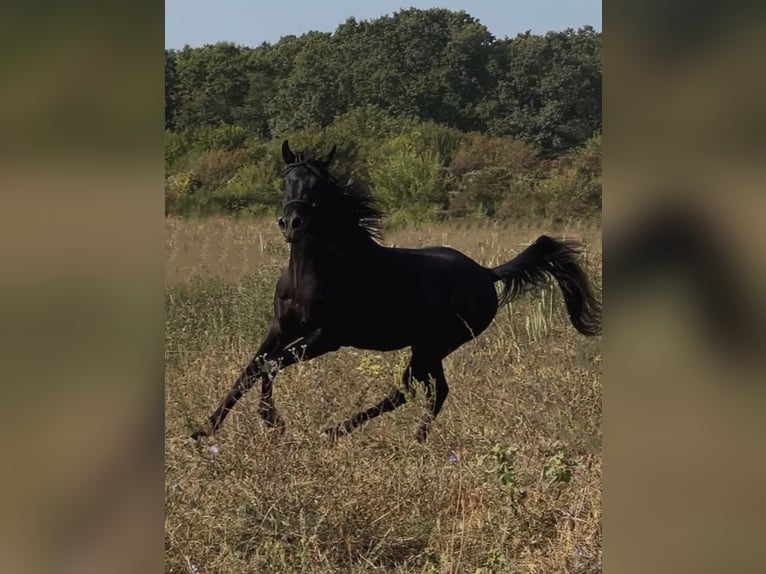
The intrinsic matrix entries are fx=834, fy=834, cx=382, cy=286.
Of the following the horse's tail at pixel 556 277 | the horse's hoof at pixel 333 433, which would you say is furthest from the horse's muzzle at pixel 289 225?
the horse's tail at pixel 556 277

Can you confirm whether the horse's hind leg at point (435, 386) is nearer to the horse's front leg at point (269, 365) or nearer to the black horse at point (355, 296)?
the black horse at point (355, 296)

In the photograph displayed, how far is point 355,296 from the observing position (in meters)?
3.49

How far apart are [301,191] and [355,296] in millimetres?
539

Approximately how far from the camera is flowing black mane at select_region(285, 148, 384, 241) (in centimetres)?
327

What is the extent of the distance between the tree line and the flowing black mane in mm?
116

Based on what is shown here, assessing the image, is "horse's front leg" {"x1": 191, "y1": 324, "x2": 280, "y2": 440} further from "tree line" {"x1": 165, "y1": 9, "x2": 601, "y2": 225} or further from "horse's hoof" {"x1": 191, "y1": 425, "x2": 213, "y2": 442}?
"tree line" {"x1": 165, "y1": 9, "x2": 601, "y2": 225}

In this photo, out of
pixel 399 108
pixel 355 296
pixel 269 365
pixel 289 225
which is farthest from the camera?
pixel 399 108

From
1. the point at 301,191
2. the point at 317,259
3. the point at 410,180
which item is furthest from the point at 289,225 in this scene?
the point at 410,180

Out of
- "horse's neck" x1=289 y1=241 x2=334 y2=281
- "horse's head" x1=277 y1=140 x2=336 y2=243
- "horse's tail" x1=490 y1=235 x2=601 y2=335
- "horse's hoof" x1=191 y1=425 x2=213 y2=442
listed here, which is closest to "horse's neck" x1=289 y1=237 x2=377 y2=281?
"horse's neck" x1=289 y1=241 x2=334 y2=281

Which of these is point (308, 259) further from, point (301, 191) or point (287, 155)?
point (287, 155)

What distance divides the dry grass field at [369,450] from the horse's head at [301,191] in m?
0.28

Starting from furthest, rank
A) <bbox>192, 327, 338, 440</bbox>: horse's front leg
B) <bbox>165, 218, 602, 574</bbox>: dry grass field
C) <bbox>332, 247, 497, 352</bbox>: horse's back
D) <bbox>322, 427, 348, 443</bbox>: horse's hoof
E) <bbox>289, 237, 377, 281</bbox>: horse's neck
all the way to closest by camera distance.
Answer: <bbox>332, 247, 497, 352</bbox>: horse's back → <bbox>289, 237, 377, 281</bbox>: horse's neck → <bbox>192, 327, 338, 440</bbox>: horse's front leg → <bbox>322, 427, 348, 443</bbox>: horse's hoof → <bbox>165, 218, 602, 574</bbox>: dry grass field

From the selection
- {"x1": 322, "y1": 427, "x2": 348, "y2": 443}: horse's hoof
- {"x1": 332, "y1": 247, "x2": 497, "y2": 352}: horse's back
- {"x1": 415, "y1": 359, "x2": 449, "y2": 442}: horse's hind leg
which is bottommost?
{"x1": 322, "y1": 427, "x2": 348, "y2": 443}: horse's hoof

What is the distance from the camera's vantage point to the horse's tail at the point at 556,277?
152 inches
